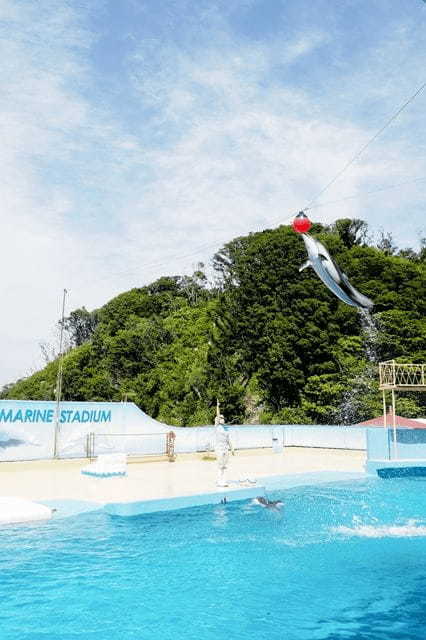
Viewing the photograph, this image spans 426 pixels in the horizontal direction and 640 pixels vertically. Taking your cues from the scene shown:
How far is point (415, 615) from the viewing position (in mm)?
5984

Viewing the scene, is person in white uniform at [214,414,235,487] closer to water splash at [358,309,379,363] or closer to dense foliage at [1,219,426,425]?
dense foliage at [1,219,426,425]

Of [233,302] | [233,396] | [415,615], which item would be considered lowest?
[415,615]

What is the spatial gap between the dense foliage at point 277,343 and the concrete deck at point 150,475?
13.0 meters

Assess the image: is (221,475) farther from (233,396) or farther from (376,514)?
(233,396)

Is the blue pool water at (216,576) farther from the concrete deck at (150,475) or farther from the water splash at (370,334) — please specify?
the water splash at (370,334)

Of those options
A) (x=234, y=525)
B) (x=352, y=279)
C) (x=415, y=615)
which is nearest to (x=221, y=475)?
(x=234, y=525)

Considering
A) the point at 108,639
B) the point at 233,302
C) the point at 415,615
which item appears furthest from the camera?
the point at 233,302

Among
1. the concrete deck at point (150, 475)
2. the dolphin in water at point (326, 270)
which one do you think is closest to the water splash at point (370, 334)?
the concrete deck at point (150, 475)

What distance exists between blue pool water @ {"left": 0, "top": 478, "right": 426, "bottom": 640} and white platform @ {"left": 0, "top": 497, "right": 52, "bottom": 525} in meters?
0.31

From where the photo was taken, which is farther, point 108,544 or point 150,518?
point 150,518

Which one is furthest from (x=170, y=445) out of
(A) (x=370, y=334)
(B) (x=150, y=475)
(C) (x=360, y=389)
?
(A) (x=370, y=334)

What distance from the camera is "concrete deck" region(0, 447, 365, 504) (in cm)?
1152

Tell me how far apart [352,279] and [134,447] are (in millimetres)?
24651

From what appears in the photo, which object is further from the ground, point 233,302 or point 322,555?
point 233,302
